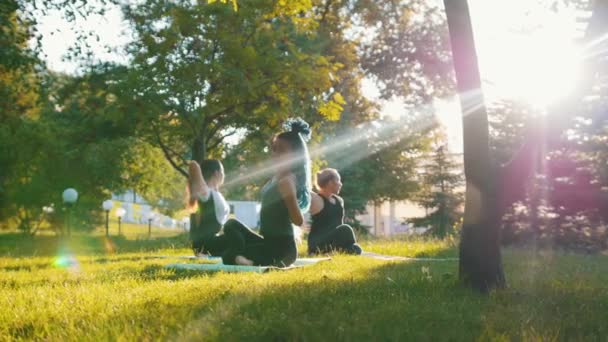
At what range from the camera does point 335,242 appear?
10.0 metres

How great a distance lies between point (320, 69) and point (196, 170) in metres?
7.01

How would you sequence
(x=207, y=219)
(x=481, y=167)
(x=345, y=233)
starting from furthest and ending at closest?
(x=345, y=233)
(x=207, y=219)
(x=481, y=167)

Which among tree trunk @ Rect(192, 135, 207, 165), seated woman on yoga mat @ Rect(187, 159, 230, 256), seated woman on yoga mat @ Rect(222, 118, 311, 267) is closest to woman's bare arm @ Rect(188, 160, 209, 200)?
seated woman on yoga mat @ Rect(187, 159, 230, 256)

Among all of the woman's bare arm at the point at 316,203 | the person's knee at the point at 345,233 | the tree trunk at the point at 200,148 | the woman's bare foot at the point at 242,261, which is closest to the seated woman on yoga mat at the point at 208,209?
the woman's bare arm at the point at 316,203

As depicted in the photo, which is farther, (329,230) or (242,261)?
(329,230)

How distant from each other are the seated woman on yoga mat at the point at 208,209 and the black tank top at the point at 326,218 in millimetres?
1536

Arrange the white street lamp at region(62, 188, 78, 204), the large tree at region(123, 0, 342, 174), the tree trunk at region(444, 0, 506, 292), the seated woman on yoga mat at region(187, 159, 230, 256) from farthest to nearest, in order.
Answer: the white street lamp at region(62, 188, 78, 204) → the large tree at region(123, 0, 342, 174) → the seated woman on yoga mat at region(187, 159, 230, 256) → the tree trunk at region(444, 0, 506, 292)

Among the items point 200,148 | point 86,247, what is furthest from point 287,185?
point 86,247

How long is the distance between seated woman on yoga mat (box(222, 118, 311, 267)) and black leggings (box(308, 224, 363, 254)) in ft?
7.68

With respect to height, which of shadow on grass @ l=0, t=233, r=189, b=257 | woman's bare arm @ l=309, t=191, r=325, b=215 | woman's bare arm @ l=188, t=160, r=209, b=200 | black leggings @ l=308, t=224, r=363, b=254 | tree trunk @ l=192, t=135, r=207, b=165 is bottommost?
shadow on grass @ l=0, t=233, r=189, b=257

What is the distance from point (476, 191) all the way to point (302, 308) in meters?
2.04

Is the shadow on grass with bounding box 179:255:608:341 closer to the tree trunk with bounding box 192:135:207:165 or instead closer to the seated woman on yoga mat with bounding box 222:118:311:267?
the seated woman on yoga mat with bounding box 222:118:311:267

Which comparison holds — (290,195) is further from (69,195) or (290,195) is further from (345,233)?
(69,195)

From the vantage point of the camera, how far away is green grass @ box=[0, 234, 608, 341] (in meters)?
3.62
